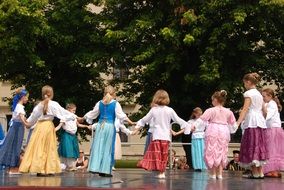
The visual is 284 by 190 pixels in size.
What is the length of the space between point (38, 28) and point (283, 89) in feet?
36.8

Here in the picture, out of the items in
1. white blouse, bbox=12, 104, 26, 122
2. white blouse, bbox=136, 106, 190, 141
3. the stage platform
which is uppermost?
white blouse, bbox=12, 104, 26, 122

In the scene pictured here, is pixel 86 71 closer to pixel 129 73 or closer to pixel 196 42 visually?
pixel 129 73

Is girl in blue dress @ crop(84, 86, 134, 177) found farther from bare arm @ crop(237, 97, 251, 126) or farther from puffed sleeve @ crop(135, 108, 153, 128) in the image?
bare arm @ crop(237, 97, 251, 126)

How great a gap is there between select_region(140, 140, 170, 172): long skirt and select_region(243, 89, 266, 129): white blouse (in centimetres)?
180

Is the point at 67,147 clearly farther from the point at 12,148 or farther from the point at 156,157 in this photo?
the point at 156,157

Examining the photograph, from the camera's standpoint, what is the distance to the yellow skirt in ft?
39.8

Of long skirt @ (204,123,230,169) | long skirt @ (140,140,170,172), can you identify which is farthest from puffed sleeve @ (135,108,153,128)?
long skirt @ (204,123,230,169)

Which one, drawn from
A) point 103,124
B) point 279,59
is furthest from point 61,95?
point 103,124

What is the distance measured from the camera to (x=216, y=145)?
12.2 metres

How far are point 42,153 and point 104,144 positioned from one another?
4.35 ft

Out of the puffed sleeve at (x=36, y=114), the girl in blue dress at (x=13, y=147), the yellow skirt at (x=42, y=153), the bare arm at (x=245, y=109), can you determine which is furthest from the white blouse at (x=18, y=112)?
the bare arm at (x=245, y=109)

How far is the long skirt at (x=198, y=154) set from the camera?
17578 mm

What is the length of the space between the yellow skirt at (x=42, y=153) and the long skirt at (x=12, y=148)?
1.41 m

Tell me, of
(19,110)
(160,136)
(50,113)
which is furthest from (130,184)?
(19,110)
